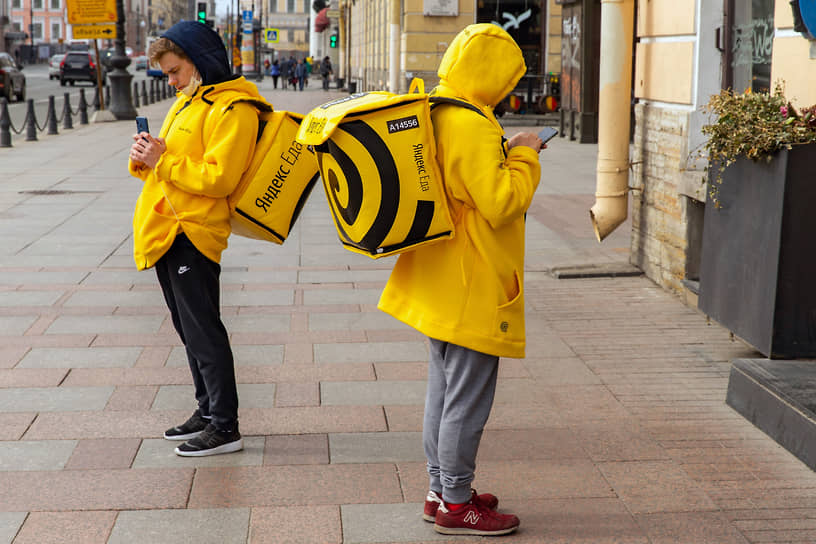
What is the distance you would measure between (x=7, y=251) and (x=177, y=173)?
5.79 m

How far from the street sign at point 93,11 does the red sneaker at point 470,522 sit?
25.4 metres

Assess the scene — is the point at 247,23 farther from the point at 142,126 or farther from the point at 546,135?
the point at 546,135

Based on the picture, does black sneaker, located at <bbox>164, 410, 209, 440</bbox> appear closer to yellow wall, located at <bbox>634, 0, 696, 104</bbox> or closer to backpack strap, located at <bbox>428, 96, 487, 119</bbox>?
backpack strap, located at <bbox>428, 96, 487, 119</bbox>

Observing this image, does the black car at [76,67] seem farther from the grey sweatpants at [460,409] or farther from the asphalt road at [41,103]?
the grey sweatpants at [460,409]

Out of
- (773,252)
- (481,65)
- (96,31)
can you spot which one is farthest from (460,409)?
(96,31)

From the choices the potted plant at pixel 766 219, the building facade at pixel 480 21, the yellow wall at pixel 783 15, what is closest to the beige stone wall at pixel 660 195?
the yellow wall at pixel 783 15

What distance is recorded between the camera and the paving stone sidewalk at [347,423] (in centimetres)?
380

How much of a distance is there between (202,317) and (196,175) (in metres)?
0.59

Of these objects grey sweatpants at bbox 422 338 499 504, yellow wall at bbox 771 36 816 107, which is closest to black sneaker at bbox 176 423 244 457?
grey sweatpants at bbox 422 338 499 504

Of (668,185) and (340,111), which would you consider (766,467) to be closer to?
(340,111)

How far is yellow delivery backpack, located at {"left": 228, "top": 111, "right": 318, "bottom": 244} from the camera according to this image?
13.7 ft

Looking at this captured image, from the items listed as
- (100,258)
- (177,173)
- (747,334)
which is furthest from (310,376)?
(100,258)

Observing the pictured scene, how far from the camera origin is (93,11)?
26812 mm

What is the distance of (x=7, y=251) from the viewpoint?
30.3 ft
